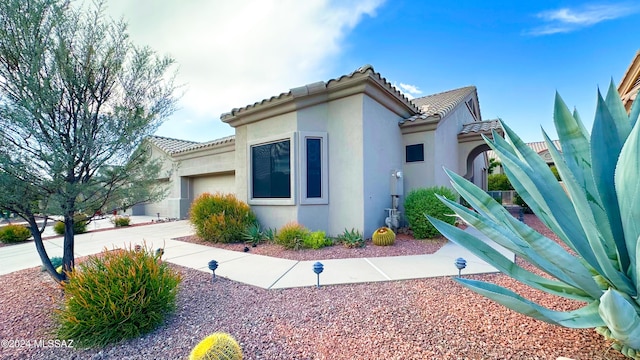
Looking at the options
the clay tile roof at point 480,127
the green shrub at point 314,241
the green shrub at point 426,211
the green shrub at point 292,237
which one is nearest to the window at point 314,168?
the green shrub at point 292,237

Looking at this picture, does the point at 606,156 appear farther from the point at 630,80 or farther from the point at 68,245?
the point at 68,245

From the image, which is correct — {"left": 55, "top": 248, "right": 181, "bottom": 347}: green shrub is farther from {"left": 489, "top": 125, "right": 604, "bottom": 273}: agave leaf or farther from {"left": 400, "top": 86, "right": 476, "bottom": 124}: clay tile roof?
{"left": 400, "top": 86, "right": 476, "bottom": 124}: clay tile roof

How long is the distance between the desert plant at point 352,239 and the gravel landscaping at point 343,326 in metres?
2.45

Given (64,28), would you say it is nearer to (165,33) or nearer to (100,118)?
(100,118)

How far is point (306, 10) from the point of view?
678 cm

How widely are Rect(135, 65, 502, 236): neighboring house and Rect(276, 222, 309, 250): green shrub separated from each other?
0.70 m

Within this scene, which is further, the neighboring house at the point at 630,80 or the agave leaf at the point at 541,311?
the neighboring house at the point at 630,80

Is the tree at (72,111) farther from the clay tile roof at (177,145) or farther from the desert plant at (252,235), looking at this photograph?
the clay tile roof at (177,145)

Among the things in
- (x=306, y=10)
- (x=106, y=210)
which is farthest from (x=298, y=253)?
(x=306, y=10)

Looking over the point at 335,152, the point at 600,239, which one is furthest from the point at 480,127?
the point at 600,239

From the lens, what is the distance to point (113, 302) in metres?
2.79

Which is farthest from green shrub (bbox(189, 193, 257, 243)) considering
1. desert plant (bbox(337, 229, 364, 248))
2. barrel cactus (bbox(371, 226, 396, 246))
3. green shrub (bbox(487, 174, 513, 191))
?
green shrub (bbox(487, 174, 513, 191))

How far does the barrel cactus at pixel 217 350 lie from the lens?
2.01 metres

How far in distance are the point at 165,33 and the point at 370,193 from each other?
5964 millimetres
